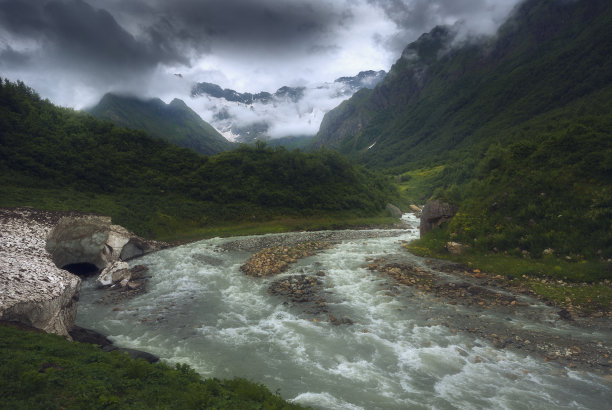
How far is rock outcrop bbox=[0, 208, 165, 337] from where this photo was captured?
13516 mm

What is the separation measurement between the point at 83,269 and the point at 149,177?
36858mm

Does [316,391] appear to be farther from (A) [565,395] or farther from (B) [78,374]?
(A) [565,395]

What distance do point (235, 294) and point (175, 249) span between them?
20991 millimetres

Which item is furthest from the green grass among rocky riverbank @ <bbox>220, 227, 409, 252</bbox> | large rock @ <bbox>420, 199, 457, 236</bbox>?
rocky riverbank @ <bbox>220, 227, 409, 252</bbox>

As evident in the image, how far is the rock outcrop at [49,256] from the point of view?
13.5m

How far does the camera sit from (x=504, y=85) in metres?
188

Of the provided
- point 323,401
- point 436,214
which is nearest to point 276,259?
point 323,401

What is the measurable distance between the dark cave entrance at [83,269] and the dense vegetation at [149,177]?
12.8 metres

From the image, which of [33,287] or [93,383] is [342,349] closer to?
[93,383]

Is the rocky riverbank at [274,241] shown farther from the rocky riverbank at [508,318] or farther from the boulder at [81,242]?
the rocky riverbank at [508,318]

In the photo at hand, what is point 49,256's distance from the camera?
1953 centimetres

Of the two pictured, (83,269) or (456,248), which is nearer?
(83,269)

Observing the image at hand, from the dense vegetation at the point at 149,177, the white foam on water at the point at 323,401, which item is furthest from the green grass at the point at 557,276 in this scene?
the dense vegetation at the point at 149,177

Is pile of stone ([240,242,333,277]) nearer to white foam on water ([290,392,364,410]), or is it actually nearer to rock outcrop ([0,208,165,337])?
rock outcrop ([0,208,165,337])
